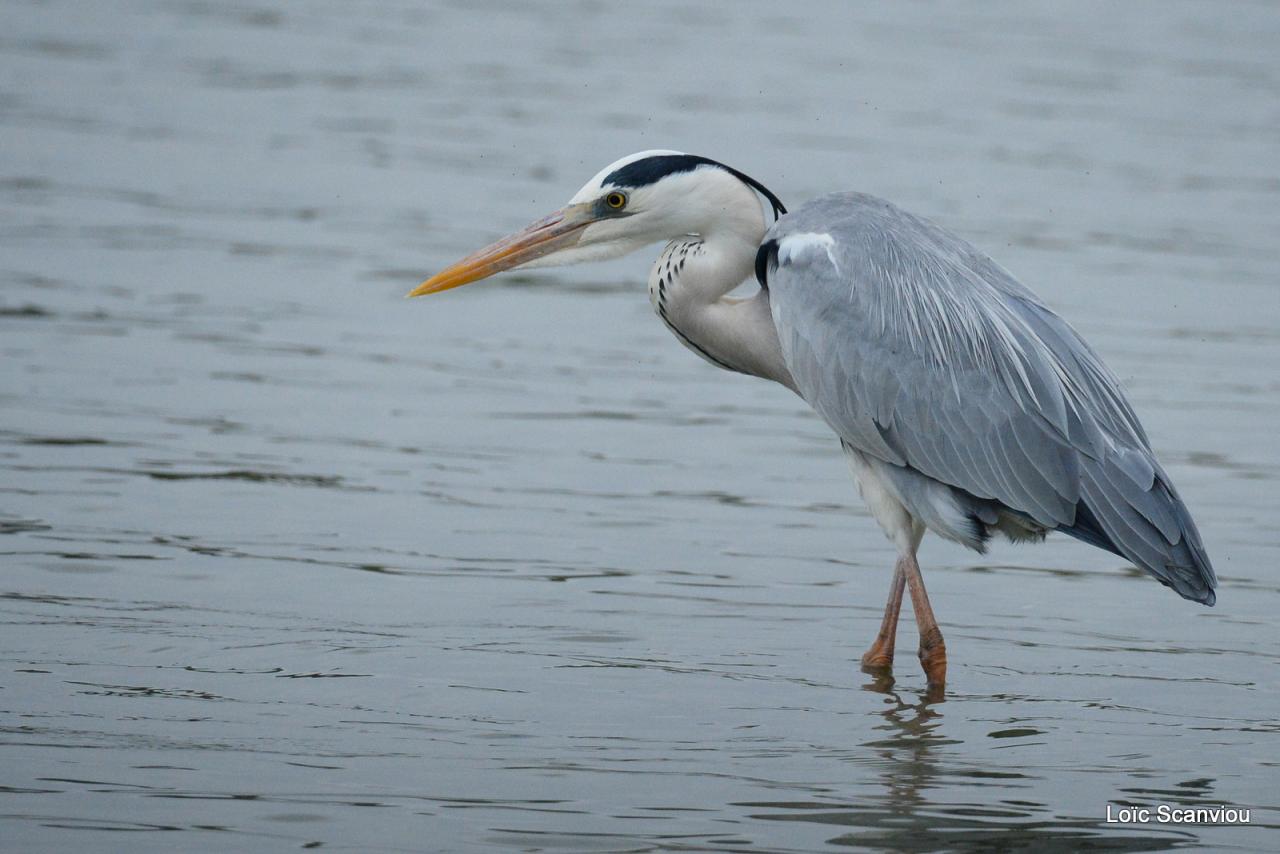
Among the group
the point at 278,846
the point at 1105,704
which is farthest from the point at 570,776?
the point at 1105,704

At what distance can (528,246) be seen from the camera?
6910 mm

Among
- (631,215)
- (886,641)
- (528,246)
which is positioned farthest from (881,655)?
(528,246)

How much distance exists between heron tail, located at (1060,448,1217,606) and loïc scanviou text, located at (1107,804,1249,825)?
879 millimetres

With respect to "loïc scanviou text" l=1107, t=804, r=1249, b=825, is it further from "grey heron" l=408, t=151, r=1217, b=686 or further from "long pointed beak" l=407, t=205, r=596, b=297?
"long pointed beak" l=407, t=205, r=596, b=297

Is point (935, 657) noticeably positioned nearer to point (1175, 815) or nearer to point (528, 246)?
point (1175, 815)

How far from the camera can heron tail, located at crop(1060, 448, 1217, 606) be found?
19.9ft

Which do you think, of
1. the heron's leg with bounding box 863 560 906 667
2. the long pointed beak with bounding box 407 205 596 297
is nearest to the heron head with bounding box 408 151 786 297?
the long pointed beak with bounding box 407 205 596 297

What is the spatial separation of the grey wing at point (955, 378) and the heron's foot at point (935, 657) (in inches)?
18.5

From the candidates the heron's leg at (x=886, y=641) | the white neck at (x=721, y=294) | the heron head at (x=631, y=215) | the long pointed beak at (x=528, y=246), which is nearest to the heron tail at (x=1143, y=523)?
the heron's leg at (x=886, y=641)

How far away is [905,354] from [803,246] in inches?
19.2

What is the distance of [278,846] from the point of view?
4750 mm

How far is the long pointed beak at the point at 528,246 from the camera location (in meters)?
6.90

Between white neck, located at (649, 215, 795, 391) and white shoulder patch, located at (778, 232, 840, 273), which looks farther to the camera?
white neck, located at (649, 215, 795, 391)

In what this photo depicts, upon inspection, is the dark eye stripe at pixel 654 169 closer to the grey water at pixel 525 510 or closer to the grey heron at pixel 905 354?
the grey heron at pixel 905 354
